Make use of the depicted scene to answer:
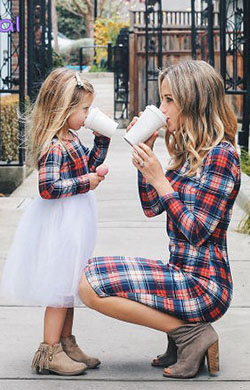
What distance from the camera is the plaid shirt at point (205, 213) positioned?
4117 millimetres

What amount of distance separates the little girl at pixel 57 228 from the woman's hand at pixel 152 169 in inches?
11.7

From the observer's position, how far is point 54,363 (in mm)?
4277

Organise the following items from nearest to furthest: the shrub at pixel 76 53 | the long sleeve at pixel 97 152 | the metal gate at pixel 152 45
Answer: the long sleeve at pixel 97 152 → the metal gate at pixel 152 45 → the shrub at pixel 76 53

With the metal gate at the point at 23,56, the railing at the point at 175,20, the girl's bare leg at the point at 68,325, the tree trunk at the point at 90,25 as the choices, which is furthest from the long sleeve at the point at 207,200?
the tree trunk at the point at 90,25

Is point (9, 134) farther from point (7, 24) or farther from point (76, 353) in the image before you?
point (76, 353)

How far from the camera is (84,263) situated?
4305mm

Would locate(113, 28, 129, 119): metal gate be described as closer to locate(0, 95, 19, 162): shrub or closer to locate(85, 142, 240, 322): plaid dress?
locate(0, 95, 19, 162): shrub

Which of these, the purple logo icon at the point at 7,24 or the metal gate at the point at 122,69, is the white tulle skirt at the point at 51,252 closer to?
the purple logo icon at the point at 7,24

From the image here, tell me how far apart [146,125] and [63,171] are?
1.82 feet

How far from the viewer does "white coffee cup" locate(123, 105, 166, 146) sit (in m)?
4.02

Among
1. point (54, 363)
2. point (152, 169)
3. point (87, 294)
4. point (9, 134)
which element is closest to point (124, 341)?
point (54, 363)

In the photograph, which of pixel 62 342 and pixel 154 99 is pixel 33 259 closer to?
pixel 62 342

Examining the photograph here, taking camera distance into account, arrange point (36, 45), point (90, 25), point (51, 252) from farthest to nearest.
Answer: point (90, 25) → point (36, 45) → point (51, 252)

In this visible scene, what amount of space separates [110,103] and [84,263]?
20524 mm
